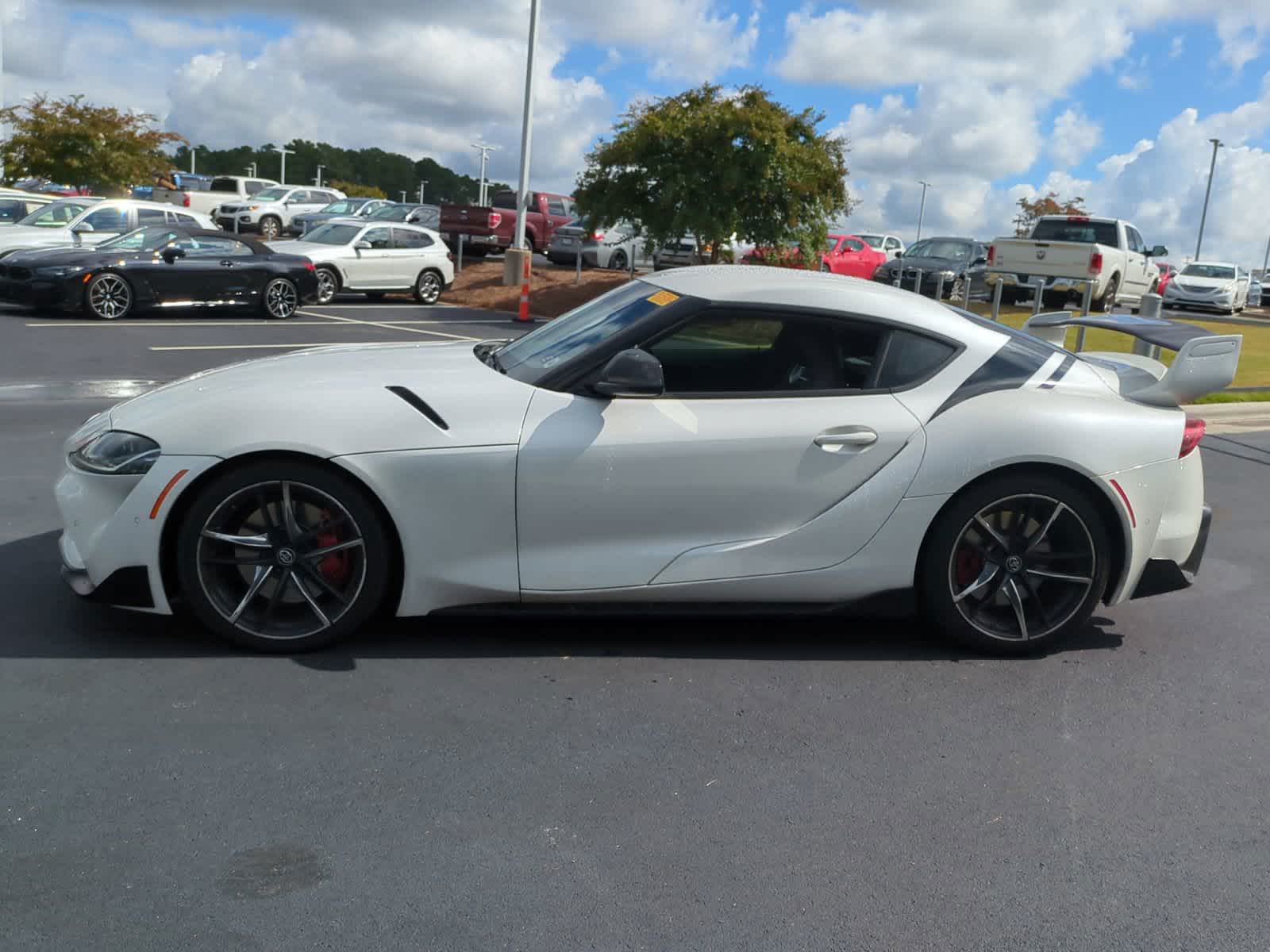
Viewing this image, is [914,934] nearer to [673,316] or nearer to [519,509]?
[519,509]

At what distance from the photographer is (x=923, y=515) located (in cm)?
446

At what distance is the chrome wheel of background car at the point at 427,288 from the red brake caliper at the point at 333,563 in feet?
61.4

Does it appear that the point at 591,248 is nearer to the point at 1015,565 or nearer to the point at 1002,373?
the point at 1002,373

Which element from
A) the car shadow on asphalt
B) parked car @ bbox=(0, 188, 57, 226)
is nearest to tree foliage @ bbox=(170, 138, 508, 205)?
parked car @ bbox=(0, 188, 57, 226)

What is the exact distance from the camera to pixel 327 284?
2095 centimetres

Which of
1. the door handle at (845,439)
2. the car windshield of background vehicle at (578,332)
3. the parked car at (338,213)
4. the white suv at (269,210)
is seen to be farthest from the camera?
the white suv at (269,210)

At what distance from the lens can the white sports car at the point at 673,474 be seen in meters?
4.12

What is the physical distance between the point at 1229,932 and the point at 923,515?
6.15 ft

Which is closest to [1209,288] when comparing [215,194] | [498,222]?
[498,222]

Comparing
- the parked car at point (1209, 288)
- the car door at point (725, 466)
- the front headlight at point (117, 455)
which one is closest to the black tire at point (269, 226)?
the parked car at point (1209, 288)

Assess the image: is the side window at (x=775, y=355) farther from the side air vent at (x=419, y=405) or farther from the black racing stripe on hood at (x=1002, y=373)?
the side air vent at (x=419, y=405)

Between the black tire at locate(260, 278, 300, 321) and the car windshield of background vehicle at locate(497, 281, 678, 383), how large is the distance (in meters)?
13.9

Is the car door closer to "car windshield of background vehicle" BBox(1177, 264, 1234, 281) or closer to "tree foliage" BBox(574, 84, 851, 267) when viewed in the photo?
"tree foliage" BBox(574, 84, 851, 267)

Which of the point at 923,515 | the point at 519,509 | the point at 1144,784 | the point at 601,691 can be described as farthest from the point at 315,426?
the point at 1144,784
